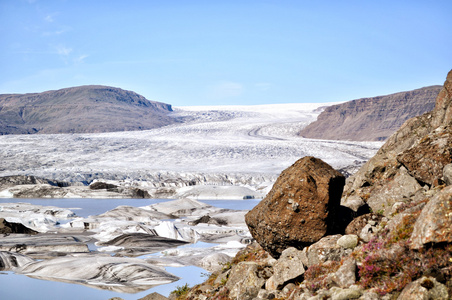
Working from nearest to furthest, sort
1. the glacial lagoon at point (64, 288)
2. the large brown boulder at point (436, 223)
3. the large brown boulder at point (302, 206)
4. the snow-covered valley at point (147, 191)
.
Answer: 1. the large brown boulder at point (436, 223)
2. the large brown boulder at point (302, 206)
3. the glacial lagoon at point (64, 288)
4. the snow-covered valley at point (147, 191)

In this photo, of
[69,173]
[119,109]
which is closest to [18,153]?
[69,173]

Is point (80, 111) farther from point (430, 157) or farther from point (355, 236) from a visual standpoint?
point (355, 236)

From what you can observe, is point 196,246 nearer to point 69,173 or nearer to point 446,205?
point 446,205

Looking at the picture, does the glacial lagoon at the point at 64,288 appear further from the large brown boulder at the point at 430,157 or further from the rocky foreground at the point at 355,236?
the large brown boulder at the point at 430,157

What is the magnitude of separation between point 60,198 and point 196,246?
22.6m

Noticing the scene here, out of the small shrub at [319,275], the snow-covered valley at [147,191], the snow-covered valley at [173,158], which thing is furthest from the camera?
the snow-covered valley at [173,158]

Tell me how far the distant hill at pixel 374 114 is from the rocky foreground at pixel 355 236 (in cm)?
8331

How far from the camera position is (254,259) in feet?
25.8

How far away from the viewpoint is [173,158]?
5150 centimetres

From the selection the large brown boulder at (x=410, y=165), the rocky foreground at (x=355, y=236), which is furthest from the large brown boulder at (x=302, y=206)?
the large brown boulder at (x=410, y=165)

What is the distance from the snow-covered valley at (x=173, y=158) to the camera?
135ft

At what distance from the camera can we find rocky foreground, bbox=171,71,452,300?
4.88 meters

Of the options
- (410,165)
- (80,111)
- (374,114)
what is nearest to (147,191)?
(410,165)

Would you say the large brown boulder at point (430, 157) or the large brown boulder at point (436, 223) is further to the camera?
the large brown boulder at point (430, 157)
